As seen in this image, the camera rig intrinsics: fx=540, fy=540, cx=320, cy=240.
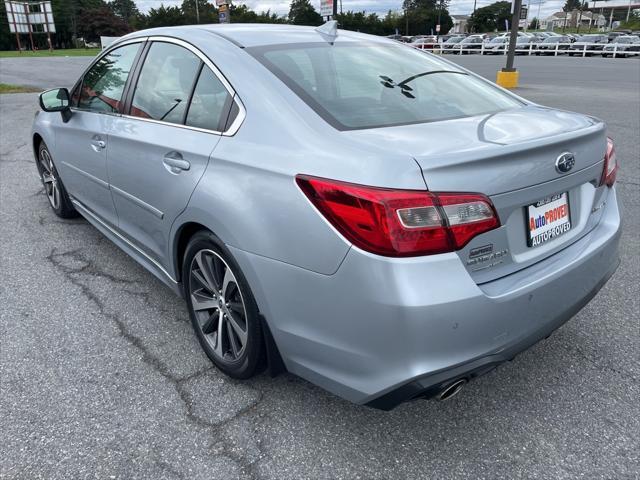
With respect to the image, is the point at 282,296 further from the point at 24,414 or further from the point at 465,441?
the point at 24,414

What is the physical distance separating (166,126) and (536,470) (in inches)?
91.6

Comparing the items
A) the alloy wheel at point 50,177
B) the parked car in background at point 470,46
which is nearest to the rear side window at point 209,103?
the alloy wheel at point 50,177

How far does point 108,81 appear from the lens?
12.0ft

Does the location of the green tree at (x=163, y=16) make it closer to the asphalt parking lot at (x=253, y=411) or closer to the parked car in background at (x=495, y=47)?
the parked car in background at (x=495, y=47)

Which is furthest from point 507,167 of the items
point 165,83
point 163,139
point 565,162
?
point 165,83

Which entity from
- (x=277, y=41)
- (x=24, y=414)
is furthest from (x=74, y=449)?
(x=277, y=41)

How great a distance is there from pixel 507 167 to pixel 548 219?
36 centimetres

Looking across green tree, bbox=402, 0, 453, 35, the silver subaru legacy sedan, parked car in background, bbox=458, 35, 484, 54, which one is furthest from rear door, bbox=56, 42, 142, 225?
green tree, bbox=402, 0, 453, 35

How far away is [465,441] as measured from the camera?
226 cm

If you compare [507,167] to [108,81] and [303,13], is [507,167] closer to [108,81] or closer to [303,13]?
[108,81]

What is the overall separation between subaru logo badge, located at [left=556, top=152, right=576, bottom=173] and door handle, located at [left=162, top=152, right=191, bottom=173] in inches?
62.7

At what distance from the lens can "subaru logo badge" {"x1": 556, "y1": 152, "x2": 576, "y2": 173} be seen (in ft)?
6.85

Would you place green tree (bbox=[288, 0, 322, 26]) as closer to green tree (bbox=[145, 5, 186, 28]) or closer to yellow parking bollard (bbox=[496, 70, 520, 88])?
green tree (bbox=[145, 5, 186, 28])

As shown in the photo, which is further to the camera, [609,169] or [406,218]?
[609,169]
